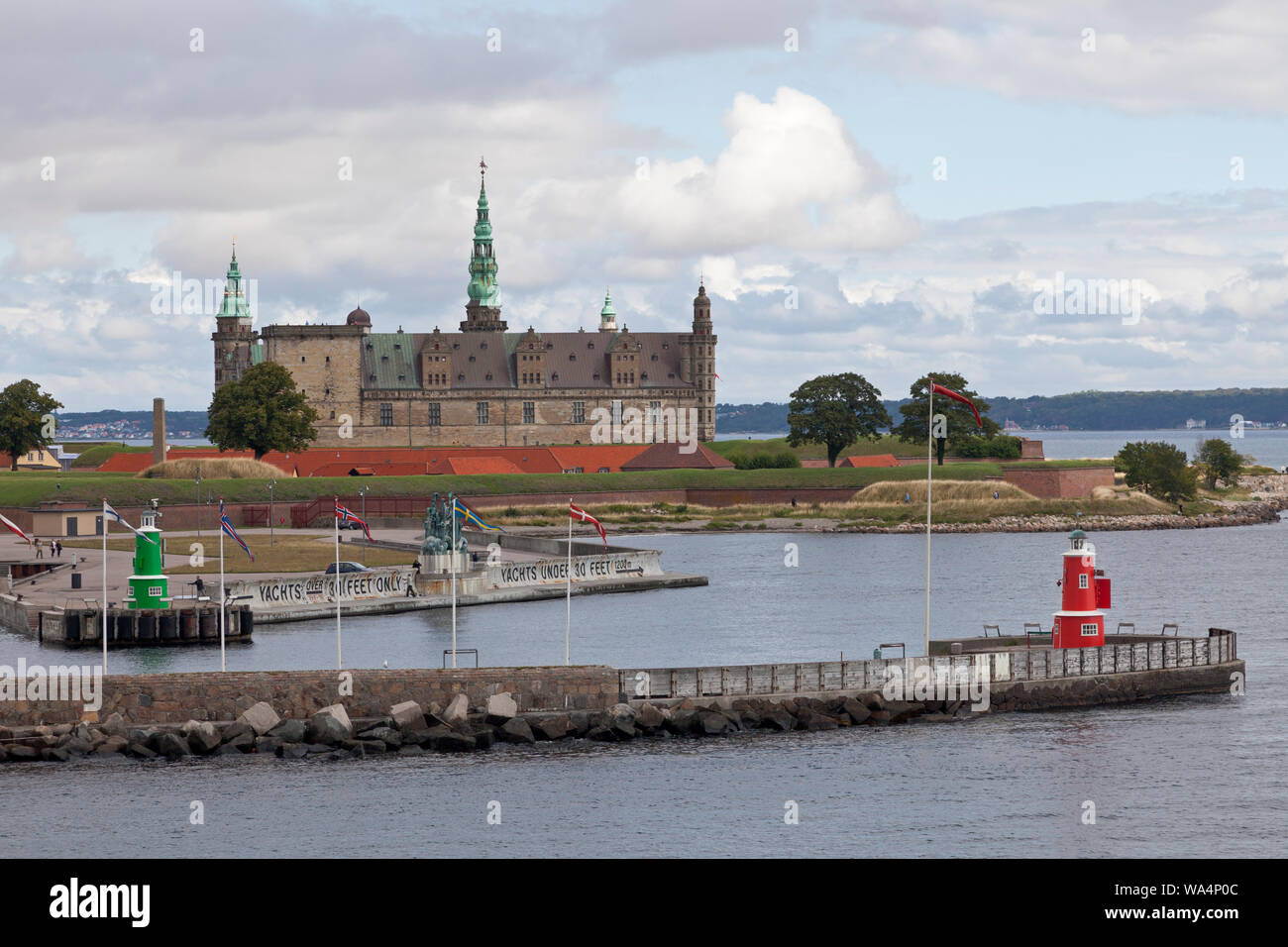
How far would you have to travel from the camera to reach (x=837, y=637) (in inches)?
2179

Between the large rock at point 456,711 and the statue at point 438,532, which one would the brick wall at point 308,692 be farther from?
the statue at point 438,532

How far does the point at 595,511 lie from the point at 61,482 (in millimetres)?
34358

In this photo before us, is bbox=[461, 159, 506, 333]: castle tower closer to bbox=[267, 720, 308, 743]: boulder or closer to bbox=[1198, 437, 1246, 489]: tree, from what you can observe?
bbox=[1198, 437, 1246, 489]: tree

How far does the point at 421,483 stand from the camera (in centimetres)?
11344

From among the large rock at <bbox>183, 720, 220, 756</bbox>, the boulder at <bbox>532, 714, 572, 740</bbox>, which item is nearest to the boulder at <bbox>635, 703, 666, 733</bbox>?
the boulder at <bbox>532, 714, 572, 740</bbox>

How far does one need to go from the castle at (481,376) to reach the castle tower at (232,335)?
13 cm

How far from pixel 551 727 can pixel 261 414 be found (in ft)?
262

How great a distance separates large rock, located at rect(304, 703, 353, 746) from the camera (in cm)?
3581

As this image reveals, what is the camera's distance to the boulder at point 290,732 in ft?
118

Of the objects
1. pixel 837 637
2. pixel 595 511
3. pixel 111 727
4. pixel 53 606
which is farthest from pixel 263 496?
pixel 111 727

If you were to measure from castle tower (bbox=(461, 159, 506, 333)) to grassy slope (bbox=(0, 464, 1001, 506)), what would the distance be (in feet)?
157

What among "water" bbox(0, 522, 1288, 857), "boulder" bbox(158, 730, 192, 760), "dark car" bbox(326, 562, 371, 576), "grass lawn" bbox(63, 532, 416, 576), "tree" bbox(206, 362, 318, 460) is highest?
"tree" bbox(206, 362, 318, 460)

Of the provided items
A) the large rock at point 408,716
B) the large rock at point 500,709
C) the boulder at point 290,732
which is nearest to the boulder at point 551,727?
the large rock at point 500,709

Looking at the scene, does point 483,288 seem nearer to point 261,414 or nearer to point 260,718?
point 261,414
